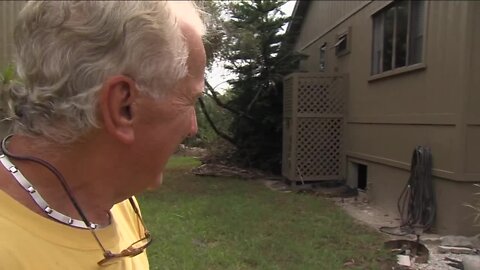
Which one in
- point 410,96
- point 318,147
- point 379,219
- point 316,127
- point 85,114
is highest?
point 410,96

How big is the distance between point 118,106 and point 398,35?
7811 millimetres

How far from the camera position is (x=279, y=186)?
10.8 metres

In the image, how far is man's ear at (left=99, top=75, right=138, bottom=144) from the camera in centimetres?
89

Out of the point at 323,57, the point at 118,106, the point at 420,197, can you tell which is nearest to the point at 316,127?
the point at 323,57

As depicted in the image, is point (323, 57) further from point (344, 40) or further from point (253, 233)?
point (253, 233)

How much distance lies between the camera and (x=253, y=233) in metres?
6.25

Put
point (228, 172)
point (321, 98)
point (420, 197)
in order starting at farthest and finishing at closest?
1. point (228, 172)
2. point (321, 98)
3. point (420, 197)

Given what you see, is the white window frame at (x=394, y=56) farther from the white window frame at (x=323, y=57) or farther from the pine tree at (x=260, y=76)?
the white window frame at (x=323, y=57)

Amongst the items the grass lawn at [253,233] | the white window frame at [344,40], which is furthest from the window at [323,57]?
the grass lawn at [253,233]

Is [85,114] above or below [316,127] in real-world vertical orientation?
above

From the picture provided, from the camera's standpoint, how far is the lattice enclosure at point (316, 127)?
10.5 metres

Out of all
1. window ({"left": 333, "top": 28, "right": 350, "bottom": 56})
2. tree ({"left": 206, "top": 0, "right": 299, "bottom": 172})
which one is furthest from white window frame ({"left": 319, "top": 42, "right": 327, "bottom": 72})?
window ({"left": 333, "top": 28, "right": 350, "bottom": 56})

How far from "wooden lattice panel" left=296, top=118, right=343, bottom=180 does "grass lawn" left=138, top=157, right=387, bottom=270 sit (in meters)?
1.34

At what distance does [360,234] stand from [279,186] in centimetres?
455
